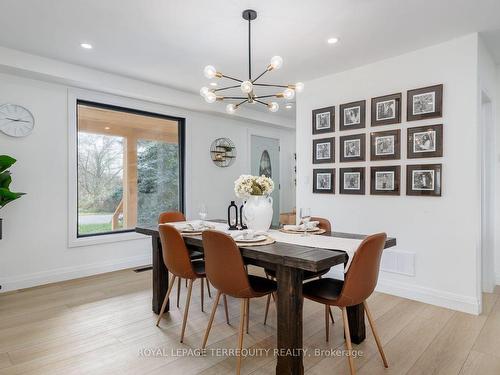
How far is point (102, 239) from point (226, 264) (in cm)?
283

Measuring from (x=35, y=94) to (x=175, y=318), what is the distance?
9.88 ft

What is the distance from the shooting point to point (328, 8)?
2.51 m

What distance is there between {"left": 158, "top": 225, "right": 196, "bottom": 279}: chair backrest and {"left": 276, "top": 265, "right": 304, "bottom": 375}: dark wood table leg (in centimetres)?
83

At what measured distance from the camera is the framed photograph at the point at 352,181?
373cm

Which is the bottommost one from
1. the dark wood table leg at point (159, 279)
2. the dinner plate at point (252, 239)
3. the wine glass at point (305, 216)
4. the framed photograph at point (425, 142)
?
the dark wood table leg at point (159, 279)

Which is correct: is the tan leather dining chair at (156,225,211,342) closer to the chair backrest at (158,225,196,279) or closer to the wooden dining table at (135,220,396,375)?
the chair backrest at (158,225,196,279)

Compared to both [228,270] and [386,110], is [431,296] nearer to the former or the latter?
[386,110]

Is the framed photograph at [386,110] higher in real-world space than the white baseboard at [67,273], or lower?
higher

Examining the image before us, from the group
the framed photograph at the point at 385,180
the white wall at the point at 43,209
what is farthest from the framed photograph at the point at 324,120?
the white wall at the point at 43,209

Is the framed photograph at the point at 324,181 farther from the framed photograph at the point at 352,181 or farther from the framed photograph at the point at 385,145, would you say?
the framed photograph at the point at 385,145

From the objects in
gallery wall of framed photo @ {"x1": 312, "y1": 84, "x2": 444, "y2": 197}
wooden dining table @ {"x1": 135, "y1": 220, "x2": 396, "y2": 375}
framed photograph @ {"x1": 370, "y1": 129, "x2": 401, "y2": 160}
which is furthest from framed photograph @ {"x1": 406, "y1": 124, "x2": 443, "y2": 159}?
wooden dining table @ {"x1": 135, "y1": 220, "x2": 396, "y2": 375}

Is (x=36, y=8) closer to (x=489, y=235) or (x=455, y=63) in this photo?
(x=455, y=63)

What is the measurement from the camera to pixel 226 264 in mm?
2020

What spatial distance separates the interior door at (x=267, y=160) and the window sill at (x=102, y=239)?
2.69 metres
